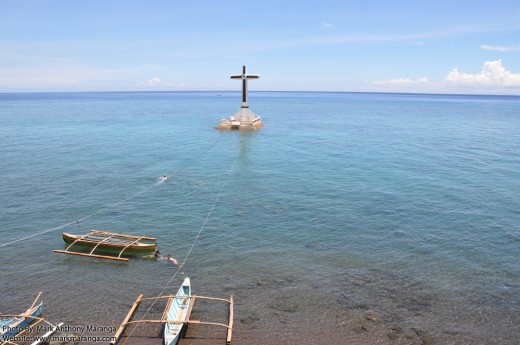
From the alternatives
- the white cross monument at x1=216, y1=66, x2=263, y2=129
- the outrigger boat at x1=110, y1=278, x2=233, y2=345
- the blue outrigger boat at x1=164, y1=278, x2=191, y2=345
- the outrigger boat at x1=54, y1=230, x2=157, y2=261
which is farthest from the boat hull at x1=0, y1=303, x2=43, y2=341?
the white cross monument at x1=216, y1=66, x2=263, y2=129

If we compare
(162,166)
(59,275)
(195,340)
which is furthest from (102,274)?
(162,166)

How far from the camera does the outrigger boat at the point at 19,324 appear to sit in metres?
21.3

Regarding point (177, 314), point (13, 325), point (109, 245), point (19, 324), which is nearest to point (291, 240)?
point (177, 314)

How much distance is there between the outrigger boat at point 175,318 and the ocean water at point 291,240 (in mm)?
1066

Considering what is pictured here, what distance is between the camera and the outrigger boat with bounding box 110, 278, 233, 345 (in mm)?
21312

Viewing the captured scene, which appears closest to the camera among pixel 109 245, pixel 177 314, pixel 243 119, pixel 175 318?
pixel 175 318

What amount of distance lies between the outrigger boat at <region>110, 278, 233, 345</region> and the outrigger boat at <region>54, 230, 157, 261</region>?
22.8ft

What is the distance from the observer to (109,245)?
107 feet

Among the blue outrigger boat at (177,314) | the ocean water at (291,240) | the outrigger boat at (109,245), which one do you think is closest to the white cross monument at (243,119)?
the ocean water at (291,240)

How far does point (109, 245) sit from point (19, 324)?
422 inches

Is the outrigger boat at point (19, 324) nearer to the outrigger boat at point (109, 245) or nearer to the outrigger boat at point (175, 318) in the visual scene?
the outrigger boat at point (175, 318)

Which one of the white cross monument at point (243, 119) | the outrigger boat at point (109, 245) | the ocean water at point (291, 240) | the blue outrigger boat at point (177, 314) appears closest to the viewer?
the blue outrigger boat at point (177, 314)

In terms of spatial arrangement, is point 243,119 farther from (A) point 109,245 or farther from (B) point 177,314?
(B) point 177,314

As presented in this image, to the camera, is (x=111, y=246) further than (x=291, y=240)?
No
